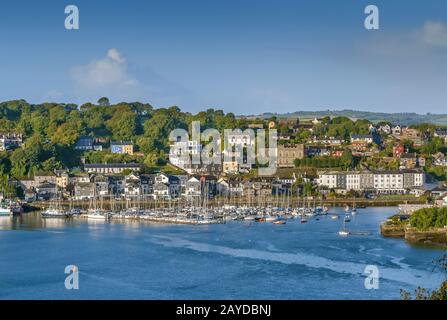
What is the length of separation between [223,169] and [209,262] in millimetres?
11130

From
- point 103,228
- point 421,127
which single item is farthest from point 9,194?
point 421,127

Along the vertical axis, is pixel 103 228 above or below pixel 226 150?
below

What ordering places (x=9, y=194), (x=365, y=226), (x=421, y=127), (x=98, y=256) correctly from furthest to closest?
(x=421, y=127) < (x=9, y=194) < (x=365, y=226) < (x=98, y=256)

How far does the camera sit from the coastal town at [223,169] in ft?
52.7

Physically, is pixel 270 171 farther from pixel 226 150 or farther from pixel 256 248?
pixel 256 248

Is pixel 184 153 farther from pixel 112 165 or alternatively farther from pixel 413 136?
pixel 413 136

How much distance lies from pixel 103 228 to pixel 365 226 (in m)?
3.48

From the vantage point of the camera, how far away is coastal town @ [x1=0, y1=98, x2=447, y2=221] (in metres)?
16.1

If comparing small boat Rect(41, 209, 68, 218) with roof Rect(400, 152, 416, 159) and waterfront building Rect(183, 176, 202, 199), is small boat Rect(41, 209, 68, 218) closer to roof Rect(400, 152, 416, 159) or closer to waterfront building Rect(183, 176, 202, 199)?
waterfront building Rect(183, 176, 202, 199)

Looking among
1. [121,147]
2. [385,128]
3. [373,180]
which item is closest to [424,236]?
[373,180]

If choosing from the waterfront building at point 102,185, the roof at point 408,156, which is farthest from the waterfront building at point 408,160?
the waterfront building at point 102,185

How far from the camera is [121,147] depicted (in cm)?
2117

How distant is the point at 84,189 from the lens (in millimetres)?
17141

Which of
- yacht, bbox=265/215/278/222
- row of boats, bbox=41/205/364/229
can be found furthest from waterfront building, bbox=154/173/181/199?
yacht, bbox=265/215/278/222
